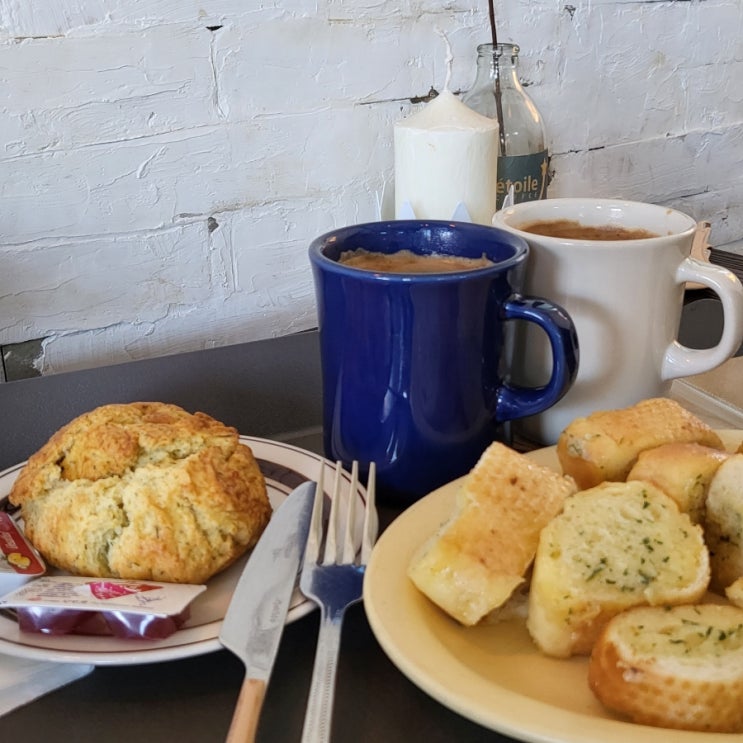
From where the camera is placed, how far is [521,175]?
93cm

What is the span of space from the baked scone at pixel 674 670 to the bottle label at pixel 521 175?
0.60 meters

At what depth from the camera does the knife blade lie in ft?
1.23

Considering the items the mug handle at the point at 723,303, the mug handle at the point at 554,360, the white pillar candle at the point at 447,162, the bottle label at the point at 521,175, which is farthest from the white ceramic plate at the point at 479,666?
the bottle label at the point at 521,175

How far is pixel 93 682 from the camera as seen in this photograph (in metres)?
0.42

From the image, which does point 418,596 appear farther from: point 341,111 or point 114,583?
point 341,111

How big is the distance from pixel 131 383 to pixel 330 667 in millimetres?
467

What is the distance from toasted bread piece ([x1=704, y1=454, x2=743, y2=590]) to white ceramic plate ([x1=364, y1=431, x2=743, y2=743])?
10cm

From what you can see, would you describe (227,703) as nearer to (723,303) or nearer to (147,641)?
(147,641)

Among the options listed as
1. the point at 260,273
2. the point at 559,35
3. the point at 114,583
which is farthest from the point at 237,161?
the point at 114,583

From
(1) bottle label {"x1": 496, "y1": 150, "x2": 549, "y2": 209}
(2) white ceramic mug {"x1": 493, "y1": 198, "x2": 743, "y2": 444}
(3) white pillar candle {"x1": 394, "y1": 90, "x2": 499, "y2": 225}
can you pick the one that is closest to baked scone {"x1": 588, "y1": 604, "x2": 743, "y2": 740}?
(2) white ceramic mug {"x1": 493, "y1": 198, "x2": 743, "y2": 444}

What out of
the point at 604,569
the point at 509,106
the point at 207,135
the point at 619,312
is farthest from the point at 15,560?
the point at 509,106

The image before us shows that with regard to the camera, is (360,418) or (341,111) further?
(341,111)

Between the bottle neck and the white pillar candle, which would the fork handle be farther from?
the bottle neck

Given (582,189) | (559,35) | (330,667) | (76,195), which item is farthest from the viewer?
(582,189)
